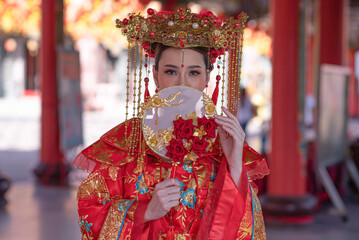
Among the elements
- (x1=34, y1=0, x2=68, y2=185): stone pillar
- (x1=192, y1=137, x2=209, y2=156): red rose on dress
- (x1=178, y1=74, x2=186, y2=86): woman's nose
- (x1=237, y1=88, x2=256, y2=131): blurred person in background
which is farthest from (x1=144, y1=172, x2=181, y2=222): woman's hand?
(x1=237, y1=88, x2=256, y2=131): blurred person in background

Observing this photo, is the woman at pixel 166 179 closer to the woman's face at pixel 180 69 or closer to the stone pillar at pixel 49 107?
the woman's face at pixel 180 69

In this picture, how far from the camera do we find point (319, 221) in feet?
15.5

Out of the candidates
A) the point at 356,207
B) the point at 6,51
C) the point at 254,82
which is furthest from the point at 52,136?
the point at 6,51

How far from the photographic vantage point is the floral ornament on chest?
144 cm

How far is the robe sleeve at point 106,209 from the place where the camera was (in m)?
1.47

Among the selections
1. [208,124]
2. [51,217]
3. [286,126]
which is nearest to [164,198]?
[208,124]

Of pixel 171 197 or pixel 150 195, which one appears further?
pixel 150 195

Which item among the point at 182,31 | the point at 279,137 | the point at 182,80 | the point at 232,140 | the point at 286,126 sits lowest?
the point at 279,137

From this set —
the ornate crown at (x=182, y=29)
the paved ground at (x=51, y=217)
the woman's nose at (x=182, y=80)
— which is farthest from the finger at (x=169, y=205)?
the paved ground at (x=51, y=217)

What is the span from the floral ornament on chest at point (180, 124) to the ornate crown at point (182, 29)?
6.3 inches

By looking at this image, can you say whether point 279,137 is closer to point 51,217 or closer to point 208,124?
point 51,217

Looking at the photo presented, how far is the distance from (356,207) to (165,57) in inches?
176

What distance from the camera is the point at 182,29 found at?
4.99 feet

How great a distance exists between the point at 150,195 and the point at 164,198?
0.13 m
